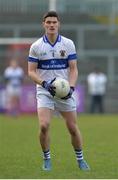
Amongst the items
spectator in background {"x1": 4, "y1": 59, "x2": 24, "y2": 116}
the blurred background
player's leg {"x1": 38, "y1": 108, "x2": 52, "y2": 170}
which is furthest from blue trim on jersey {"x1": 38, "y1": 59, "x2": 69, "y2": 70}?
the blurred background

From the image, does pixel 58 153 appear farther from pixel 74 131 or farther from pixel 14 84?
pixel 14 84

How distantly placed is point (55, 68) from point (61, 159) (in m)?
2.14

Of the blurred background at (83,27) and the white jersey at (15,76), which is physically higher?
the blurred background at (83,27)

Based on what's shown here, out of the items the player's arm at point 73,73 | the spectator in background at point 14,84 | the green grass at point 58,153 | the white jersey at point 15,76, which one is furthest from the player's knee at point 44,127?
the white jersey at point 15,76

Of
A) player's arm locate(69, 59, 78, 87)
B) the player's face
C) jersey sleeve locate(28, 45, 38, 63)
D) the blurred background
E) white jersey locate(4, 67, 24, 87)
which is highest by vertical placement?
the player's face

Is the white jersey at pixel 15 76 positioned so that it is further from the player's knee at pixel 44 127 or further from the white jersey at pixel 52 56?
the player's knee at pixel 44 127

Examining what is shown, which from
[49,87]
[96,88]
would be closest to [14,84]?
[96,88]

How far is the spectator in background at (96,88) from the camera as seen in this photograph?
2983 centimetres

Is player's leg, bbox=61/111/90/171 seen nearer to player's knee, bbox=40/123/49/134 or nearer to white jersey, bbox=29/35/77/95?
player's knee, bbox=40/123/49/134

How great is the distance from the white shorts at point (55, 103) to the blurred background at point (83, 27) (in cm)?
2105

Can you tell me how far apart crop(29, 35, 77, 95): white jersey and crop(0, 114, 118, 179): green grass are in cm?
136

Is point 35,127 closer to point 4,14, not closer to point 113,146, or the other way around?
point 113,146

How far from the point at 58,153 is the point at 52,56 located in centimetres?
314

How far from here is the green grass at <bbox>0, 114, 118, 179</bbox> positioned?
10.1 metres
